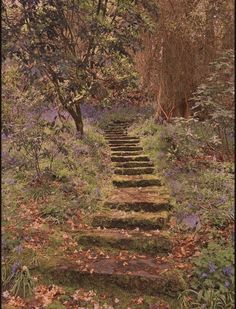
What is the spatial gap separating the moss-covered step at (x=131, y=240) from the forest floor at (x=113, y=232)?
0.02 meters

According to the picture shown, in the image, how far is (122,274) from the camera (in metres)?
5.66

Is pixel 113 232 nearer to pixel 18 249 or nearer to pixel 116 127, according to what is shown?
pixel 18 249

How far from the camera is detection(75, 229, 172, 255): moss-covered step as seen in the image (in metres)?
6.48

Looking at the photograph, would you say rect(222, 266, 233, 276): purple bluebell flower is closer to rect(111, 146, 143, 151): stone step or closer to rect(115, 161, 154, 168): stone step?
rect(115, 161, 154, 168): stone step

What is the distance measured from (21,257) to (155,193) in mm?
3580

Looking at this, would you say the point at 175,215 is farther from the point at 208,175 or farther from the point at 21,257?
the point at 21,257

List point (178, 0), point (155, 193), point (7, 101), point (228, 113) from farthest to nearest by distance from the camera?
point (178, 0)
point (7, 101)
point (155, 193)
point (228, 113)

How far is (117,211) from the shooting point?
7812 millimetres

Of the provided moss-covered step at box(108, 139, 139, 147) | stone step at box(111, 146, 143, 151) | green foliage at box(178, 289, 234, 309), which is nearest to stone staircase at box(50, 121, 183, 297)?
green foliage at box(178, 289, 234, 309)

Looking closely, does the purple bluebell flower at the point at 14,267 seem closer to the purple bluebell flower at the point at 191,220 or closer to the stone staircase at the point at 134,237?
the stone staircase at the point at 134,237

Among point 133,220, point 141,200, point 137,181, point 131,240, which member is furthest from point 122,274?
point 137,181

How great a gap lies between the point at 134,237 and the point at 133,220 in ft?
2.24

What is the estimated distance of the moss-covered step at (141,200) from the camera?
7805mm

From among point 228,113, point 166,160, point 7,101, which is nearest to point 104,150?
point 166,160
